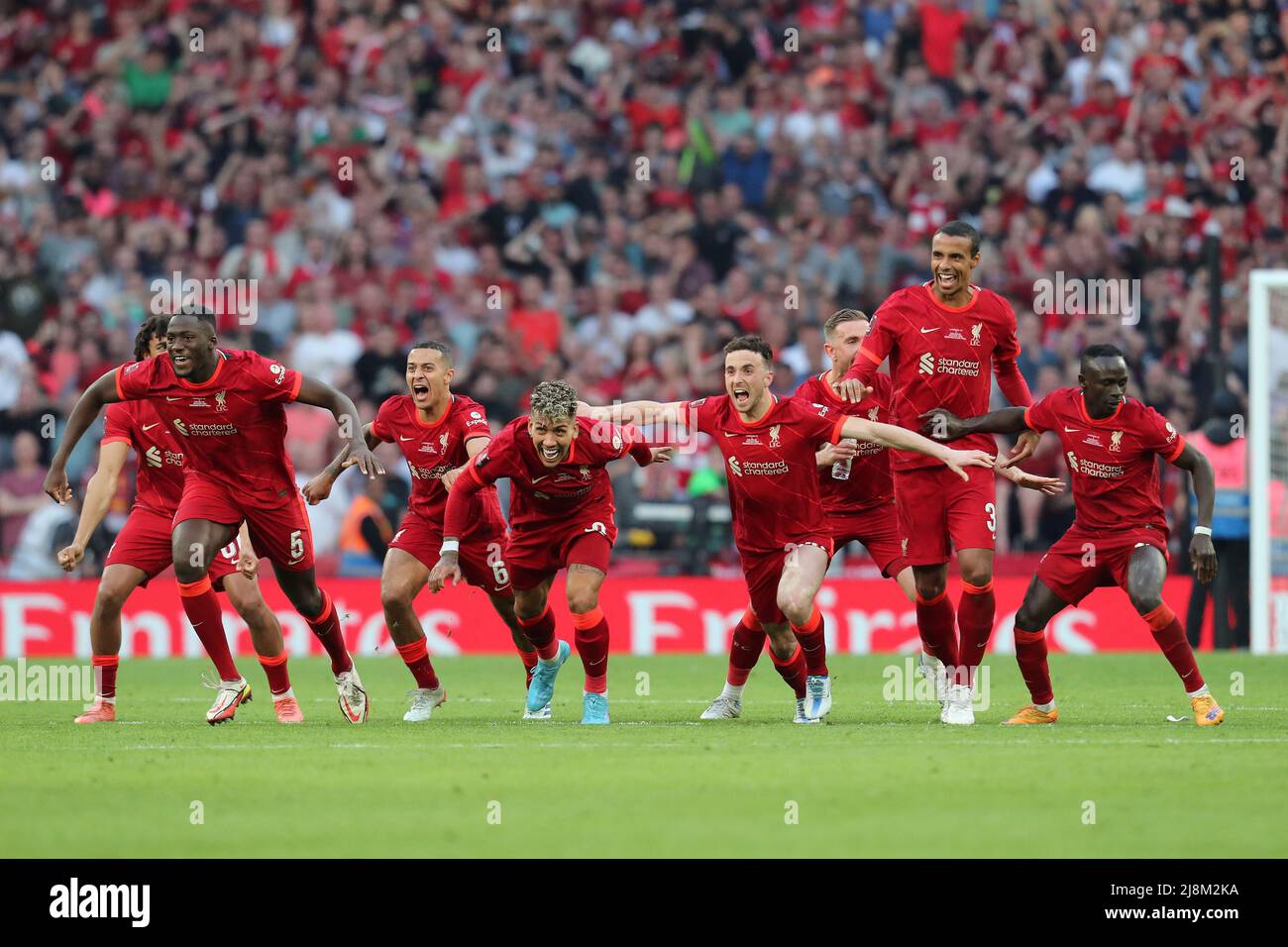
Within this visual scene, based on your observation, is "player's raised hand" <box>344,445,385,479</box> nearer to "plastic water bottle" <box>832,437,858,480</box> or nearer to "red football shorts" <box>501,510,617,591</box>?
"red football shorts" <box>501,510,617,591</box>

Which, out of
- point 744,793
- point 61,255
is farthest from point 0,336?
point 744,793

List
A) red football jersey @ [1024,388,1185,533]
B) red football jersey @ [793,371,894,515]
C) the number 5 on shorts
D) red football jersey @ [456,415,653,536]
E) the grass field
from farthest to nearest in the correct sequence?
1. red football jersey @ [793,371,894,515]
2. the number 5 on shorts
3. red football jersey @ [456,415,653,536]
4. red football jersey @ [1024,388,1185,533]
5. the grass field

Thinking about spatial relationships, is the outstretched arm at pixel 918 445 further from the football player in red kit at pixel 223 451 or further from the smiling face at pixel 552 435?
the football player in red kit at pixel 223 451

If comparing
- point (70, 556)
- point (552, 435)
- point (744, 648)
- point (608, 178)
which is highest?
point (608, 178)

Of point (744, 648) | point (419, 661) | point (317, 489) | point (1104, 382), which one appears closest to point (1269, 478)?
point (1104, 382)

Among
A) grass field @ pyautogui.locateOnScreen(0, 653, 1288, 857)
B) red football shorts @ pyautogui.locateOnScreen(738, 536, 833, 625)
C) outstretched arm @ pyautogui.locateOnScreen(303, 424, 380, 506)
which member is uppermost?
outstretched arm @ pyautogui.locateOnScreen(303, 424, 380, 506)

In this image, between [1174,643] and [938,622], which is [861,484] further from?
[1174,643]

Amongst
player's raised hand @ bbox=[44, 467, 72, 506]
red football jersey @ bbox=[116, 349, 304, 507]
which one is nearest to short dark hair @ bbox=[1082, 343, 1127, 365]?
red football jersey @ bbox=[116, 349, 304, 507]

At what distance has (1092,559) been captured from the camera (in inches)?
432

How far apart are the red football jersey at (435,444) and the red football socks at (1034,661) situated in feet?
10.8

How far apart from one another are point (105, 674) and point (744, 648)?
12.9 feet

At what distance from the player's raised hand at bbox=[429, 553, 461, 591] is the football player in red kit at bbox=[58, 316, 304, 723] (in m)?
1.43

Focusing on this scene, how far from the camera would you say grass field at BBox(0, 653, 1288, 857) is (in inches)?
275

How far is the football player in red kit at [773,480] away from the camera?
36.5 ft
